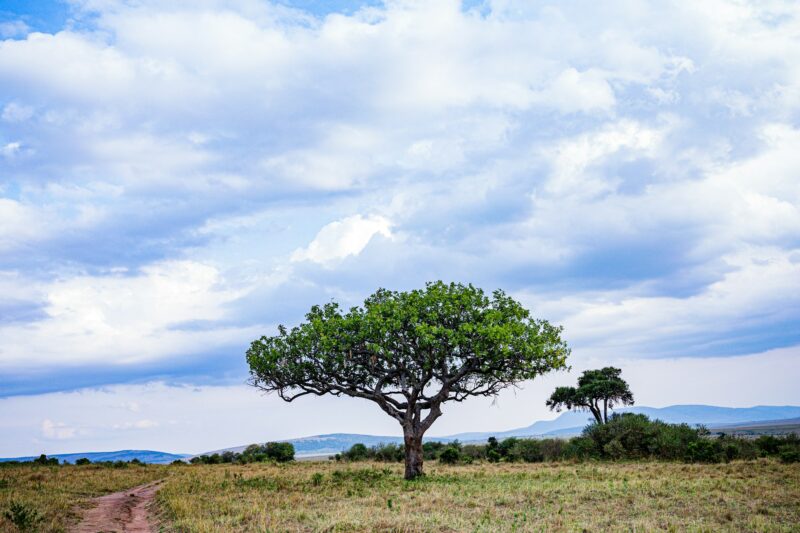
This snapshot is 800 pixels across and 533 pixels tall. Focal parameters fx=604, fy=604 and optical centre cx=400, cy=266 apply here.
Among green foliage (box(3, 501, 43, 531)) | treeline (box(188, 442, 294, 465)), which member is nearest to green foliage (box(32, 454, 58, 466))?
treeline (box(188, 442, 294, 465))

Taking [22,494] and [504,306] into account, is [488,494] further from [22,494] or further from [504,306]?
[22,494]

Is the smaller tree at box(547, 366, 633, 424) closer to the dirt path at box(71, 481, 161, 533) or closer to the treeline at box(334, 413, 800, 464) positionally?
the treeline at box(334, 413, 800, 464)

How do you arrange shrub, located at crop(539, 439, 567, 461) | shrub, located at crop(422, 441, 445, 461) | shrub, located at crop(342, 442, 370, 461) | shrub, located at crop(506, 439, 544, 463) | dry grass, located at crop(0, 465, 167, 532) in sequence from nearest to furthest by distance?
1. dry grass, located at crop(0, 465, 167, 532)
2. shrub, located at crop(539, 439, 567, 461)
3. shrub, located at crop(506, 439, 544, 463)
4. shrub, located at crop(422, 441, 445, 461)
5. shrub, located at crop(342, 442, 370, 461)

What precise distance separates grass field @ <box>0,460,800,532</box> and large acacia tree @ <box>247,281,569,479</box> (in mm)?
4976

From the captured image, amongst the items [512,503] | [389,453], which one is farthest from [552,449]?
[512,503]

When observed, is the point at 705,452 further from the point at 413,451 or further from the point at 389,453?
the point at 389,453

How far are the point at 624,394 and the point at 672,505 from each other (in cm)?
6304

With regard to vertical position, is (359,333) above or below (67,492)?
above

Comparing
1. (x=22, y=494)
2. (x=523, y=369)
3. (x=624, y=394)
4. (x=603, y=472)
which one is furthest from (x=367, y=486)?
(x=624, y=394)

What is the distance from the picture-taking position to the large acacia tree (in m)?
32.5

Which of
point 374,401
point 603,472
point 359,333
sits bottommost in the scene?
point 603,472

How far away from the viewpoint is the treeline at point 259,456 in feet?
234

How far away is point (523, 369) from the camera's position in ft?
110

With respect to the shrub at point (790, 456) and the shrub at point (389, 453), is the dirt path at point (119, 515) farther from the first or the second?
the shrub at point (790, 456)
